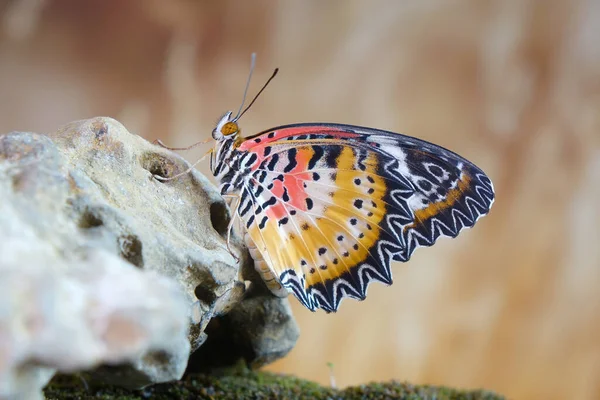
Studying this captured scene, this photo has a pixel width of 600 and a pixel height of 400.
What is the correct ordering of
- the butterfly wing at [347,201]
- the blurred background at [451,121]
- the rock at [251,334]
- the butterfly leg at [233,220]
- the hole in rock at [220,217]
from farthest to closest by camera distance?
1. the blurred background at [451,121]
2. the rock at [251,334]
3. the butterfly wing at [347,201]
4. the hole in rock at [220,217]
5. the butterfly leg at [233,220]

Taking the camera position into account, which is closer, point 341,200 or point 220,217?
point 220,217

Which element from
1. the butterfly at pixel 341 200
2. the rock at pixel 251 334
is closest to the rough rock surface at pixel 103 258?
the butterfly at pixel 341 200

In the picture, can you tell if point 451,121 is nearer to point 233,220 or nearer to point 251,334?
point 251,334

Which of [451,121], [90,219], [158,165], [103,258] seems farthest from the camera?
[451,121]

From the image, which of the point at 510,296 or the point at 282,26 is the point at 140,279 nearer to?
the point at 282,26

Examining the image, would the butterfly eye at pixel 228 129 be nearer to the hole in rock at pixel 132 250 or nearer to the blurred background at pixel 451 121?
the hole in rock at pixel 132 250

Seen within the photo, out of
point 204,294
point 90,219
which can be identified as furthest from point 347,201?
point 90,219

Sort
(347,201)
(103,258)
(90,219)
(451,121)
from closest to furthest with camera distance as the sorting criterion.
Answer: (103,258) < (90,219) < (347,201) < (451,121)

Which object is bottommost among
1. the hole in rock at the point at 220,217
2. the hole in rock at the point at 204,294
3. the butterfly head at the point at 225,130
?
the hole in rock at the point at 204,294
